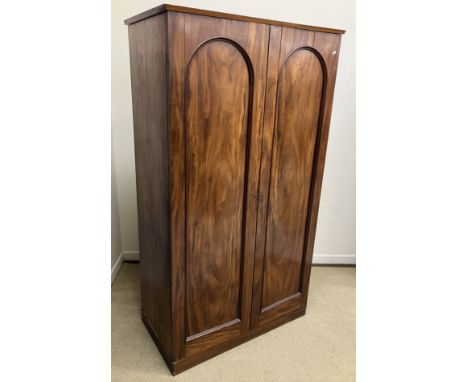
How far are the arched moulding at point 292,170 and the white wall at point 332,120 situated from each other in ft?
2.17

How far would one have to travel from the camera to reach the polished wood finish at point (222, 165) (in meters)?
1.38

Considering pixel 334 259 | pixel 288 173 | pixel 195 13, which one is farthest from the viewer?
pixel 334 259

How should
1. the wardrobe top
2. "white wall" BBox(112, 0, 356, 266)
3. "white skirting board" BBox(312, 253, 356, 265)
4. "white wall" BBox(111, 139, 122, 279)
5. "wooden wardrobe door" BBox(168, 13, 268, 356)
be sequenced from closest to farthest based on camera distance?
the wardrobe top
"wooden wardrobe door" BBox(168, 13, 268, 356)
"white wall" BBox(112, 0, 356, 266)
"white wall" BBox(111, 139, 122, 279)
"white skirting board" BBox(312, 253, 356, 265)

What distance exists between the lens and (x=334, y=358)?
1.82m

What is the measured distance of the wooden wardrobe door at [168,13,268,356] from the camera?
1.36 metres

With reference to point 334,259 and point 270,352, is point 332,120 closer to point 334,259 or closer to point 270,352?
point 334,259

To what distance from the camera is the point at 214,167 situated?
1.52m

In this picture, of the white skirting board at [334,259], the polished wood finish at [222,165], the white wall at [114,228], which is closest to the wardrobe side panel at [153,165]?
the polished wood finish at [222,165]

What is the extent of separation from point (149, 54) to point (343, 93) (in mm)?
1398

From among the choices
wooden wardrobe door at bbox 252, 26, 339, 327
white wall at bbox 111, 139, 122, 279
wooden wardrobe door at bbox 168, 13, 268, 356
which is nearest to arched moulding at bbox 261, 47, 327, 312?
wooden wardrobe door at bbox 252, 26, 339, 327

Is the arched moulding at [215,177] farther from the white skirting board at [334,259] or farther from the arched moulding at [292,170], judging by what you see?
the white skirting board at [334,259]

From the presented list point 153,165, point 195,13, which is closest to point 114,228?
point 153,165

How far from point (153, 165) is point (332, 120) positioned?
1.37 m

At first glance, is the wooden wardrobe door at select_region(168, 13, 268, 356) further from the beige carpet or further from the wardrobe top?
the beige carpet
